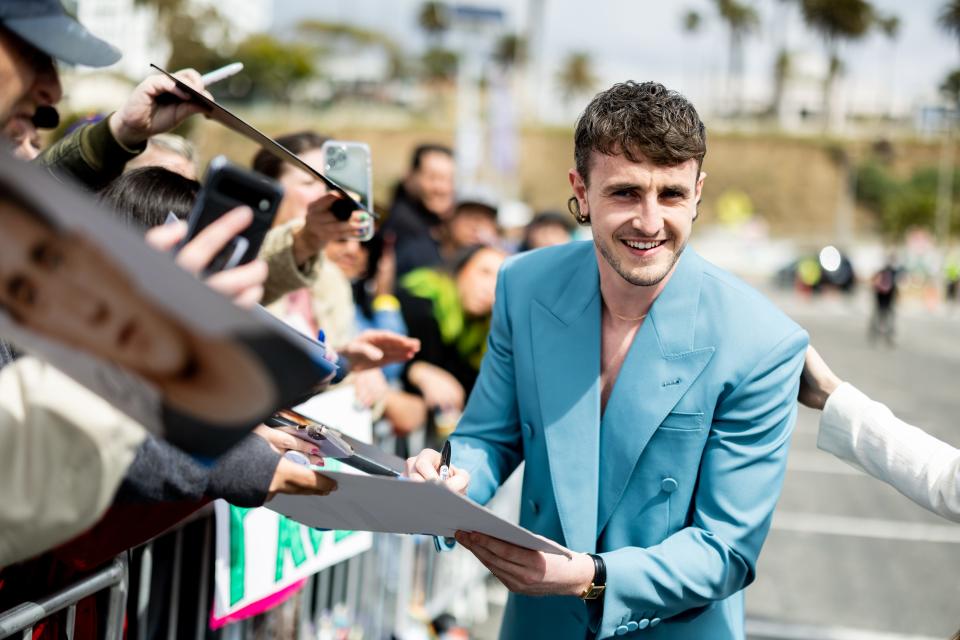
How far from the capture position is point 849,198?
6431 cm

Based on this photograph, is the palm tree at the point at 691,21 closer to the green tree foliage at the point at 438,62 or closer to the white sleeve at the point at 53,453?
the green tree foliage at the point at 438,62

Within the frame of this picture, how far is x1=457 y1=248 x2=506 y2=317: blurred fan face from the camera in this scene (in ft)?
13.7

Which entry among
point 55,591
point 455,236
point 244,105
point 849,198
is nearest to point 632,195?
point 55,591

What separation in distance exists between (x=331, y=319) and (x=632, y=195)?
1672mm

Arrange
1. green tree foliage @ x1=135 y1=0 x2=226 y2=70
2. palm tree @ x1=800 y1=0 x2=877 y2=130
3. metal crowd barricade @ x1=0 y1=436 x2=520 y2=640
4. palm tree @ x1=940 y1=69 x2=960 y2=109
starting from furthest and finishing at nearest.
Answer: palm tree @ x1=800 y1=0 x2=877 y2=130 → green tree foliage @ x1=135 y1=0 x2=226 y2=70 → palm tree @ x1=940 y1=69 x2=960 y2=109 → metal crowd barricade @ x1=0 y1=436 x2=520 y2=640

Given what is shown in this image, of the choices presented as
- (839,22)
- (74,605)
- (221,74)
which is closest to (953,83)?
(221,74)

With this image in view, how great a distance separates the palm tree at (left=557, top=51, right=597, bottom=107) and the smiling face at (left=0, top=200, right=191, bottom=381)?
9130 cm

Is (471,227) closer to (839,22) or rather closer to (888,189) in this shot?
(888,189)

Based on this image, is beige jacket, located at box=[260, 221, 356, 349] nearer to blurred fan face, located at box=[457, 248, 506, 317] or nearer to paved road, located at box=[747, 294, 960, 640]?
blurred fan face, located at box=[457, 248, 506, 317]

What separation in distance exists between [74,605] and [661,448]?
129 centimetres

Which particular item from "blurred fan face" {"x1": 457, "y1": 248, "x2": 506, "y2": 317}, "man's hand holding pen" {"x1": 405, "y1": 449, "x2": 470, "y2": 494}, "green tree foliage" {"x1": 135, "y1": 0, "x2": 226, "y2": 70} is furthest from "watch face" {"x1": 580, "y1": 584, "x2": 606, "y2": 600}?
"green tree foliage" {"x1": 135, "y1": 0, "x2": 226, "y2": 70}

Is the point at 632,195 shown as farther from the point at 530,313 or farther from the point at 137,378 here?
the point at 137,378

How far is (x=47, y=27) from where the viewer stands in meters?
1.55

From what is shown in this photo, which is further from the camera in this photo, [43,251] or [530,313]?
[530,313]
